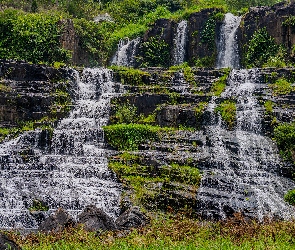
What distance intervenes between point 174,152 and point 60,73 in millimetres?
12133

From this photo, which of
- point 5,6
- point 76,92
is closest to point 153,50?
point 76,92

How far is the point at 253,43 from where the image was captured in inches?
1336

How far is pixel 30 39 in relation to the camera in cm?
3231

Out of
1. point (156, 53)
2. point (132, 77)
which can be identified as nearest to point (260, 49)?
point (156, 53)

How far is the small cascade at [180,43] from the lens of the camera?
123 ft

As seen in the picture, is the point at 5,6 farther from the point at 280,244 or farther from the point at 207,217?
the point at 280,244

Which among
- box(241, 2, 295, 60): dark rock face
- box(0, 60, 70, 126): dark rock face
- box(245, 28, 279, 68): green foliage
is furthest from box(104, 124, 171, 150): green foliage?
box(241, 2, 295, 60): dark rock face

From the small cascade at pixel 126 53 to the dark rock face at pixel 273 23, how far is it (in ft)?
34.6

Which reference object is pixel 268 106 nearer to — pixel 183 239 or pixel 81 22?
pixel 183 239

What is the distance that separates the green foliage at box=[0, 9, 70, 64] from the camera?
32.2m

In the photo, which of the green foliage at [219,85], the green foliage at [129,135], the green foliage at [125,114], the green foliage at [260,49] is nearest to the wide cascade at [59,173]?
the green foliage at [129,135]

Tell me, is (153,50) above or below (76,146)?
above

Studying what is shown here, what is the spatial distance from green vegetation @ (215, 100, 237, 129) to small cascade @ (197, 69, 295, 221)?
0.28 m

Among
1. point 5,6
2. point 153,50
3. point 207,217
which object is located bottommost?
point 207,217
